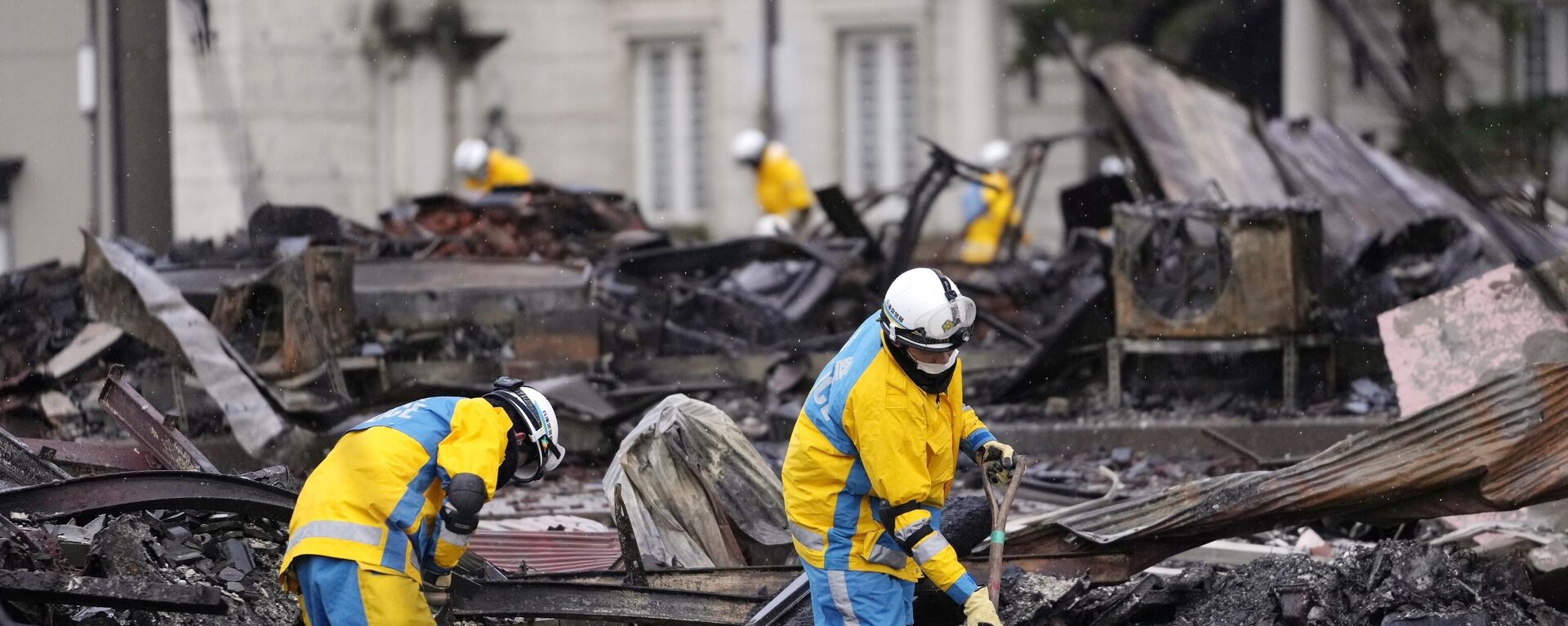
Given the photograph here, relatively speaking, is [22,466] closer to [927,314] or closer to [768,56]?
[927,314]

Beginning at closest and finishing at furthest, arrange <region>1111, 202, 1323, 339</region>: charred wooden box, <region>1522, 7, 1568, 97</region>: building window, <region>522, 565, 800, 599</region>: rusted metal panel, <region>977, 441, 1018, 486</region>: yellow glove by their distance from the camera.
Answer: <region>977, 441, 1018, 486</region>: yellow glove, <region>522, 565, 800, 599</region>: rusted metal panel, <region>1111, 202, 1323, 339</region>: charred wooden box, <region>1522, 7, 1568, 97</region>: building window

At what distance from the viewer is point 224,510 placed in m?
5.88

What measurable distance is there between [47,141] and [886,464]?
18779mm

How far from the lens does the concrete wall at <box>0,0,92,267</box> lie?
19938mm

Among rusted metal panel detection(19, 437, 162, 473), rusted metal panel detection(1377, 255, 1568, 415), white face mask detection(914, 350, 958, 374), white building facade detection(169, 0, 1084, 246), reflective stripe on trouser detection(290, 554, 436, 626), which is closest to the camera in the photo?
reflective stripe on trouser detection(290, 554, 436, 626)

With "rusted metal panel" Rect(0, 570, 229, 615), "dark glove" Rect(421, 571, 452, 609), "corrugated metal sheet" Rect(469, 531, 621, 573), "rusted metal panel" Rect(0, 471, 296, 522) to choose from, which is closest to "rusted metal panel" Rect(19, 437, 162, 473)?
"rusted metal panel" Rect(0, 471, 296, 522)

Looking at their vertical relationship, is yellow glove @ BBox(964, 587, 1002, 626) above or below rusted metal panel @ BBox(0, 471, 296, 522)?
below

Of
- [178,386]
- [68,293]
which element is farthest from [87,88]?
[178,386]

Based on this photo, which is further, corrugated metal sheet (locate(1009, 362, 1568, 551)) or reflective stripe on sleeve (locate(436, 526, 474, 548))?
corrugated metal sheet (locate(1009, 362, 1568, 551))

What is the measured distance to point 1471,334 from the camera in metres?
7.91

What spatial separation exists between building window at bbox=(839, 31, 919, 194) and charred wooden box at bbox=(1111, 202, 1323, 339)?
15.9 m

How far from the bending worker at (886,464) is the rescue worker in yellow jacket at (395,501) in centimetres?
88

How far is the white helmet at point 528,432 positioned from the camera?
5199mm

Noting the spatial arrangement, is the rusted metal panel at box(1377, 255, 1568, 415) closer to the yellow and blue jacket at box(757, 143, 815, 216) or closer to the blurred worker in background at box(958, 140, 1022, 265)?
the blurred worker in background at box(958, 140, 1022, 265)
